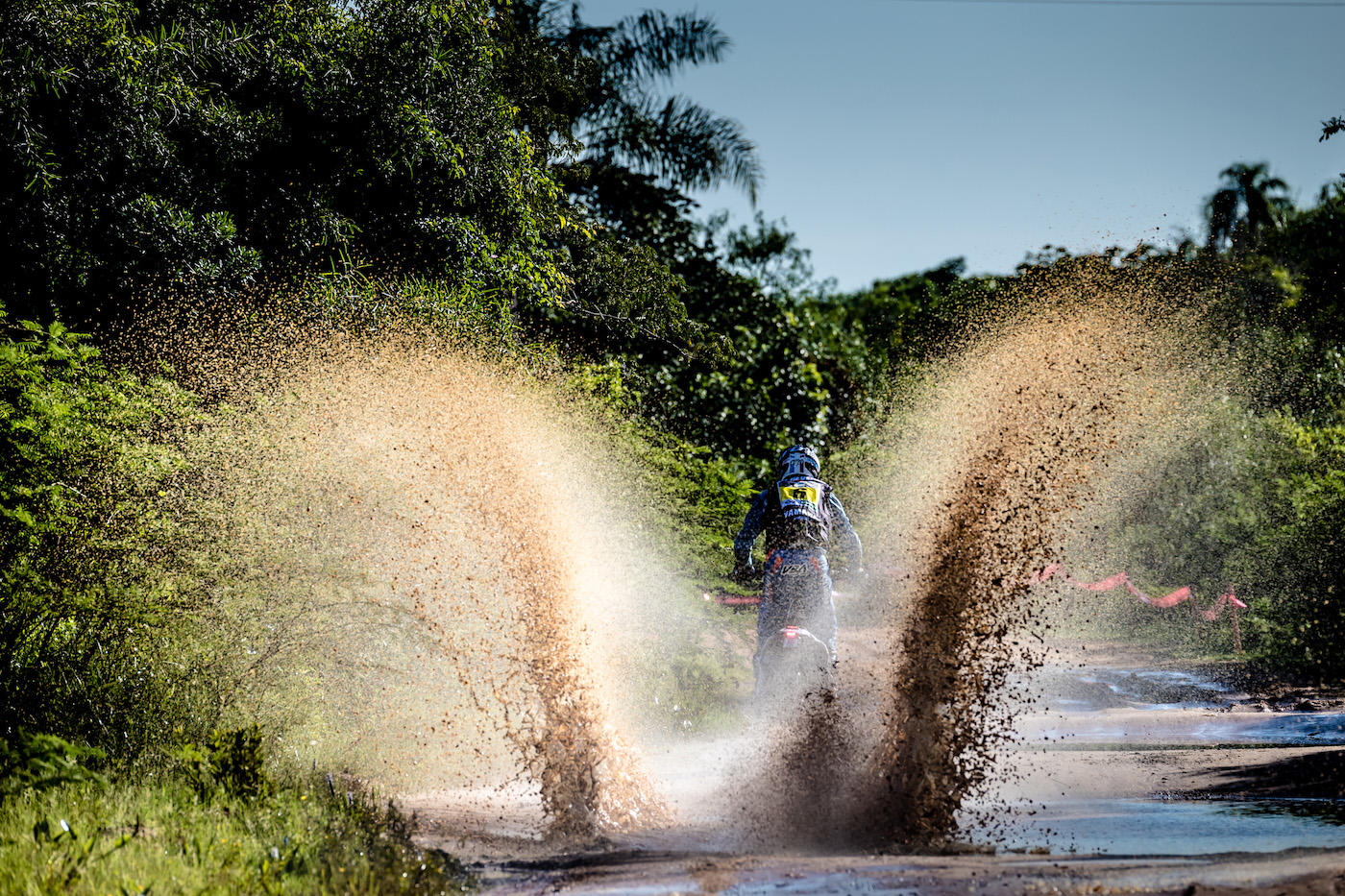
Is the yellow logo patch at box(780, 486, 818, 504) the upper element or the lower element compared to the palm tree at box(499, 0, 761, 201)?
lower

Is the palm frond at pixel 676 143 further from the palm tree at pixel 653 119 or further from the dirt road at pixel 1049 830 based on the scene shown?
the dirt road at pixel 1049 830

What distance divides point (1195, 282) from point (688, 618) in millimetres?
12418

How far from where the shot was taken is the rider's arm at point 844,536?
716 cm

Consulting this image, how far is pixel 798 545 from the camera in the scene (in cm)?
689

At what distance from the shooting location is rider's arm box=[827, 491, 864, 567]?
23.5 ft

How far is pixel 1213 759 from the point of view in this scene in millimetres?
8250

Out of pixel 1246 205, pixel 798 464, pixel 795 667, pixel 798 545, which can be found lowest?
pixel 795 667

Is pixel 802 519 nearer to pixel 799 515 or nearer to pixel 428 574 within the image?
pixel 799 515

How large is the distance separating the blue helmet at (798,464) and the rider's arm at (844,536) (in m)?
Answer: 0.23

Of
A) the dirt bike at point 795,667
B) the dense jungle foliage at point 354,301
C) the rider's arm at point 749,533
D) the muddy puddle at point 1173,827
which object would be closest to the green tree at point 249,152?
the dense jungle foliage at point 354,301

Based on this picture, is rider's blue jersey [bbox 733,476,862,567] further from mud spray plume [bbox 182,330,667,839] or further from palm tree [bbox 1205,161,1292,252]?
palm tree [bbox 1205,161,1292,252]

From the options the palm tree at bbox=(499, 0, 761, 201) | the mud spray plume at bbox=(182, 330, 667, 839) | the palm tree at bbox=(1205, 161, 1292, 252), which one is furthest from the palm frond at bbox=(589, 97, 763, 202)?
the palm tree at bbox=(1205, 161, 1292, 252)

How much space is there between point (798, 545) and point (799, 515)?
0.71 feet

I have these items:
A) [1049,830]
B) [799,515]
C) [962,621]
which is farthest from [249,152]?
[1049,830]
